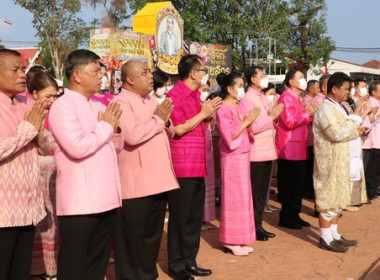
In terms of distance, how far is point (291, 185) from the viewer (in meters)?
6.05

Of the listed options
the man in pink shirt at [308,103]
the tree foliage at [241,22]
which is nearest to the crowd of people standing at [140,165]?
the man in pink shirt at [308,103]

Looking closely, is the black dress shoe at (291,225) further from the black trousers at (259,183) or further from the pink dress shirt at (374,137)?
the pink dress shirt at (374,137)

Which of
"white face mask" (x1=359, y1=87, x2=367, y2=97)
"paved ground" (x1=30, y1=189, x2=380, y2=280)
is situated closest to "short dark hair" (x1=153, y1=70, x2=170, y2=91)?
"paved ground" (x1=30, y1=189, x2=380, y2=280)

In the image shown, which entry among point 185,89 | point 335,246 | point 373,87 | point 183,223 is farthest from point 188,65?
point 373,87

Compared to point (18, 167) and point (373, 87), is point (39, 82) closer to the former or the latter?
point (18, 167)

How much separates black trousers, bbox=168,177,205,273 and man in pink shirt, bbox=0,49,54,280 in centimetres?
148

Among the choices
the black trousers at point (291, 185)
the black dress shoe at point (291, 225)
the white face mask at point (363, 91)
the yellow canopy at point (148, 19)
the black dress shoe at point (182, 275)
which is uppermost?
the yellow canopy at point (148, 19)

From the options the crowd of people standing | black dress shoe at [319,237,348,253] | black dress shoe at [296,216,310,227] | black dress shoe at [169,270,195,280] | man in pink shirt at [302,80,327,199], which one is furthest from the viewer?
man in pink shirt at [302,80,327,199]

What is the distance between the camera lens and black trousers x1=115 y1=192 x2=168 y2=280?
363 cm

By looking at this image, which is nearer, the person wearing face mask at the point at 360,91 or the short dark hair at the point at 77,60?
the short dark hair at the point at 77,60

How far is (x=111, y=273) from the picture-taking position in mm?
4441

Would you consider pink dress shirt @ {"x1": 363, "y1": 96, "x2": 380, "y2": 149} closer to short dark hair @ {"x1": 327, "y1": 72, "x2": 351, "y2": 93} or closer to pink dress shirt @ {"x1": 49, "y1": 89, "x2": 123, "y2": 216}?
short dark hair @ {"x1": 327, "y1": 72, "x2": 351, "y2": 93}

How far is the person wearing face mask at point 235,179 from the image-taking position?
15.9 feet

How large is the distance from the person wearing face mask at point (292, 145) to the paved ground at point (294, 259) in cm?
27
